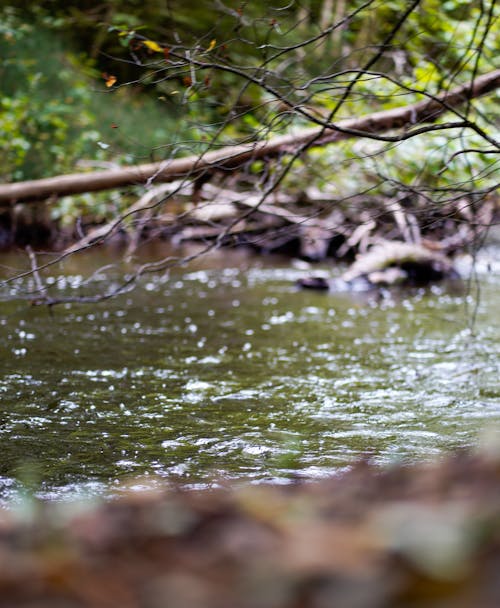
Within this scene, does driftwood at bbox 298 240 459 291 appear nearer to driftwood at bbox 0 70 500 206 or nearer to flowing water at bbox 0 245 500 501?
flowing water at bbox 0 245 500 501

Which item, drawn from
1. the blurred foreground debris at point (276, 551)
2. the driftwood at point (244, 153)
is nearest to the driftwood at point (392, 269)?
the driftwood at point (244, 153)

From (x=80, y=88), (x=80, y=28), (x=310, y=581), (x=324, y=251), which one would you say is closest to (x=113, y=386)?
(x=310, y=581)

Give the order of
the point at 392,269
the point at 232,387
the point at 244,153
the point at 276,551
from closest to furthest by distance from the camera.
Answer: the point at 276,551 < the point at 244,153 < the point at 232,387 < the point at 392,269

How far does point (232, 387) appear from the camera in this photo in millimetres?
5789

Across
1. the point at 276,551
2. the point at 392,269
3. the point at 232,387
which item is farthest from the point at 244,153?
the point at 392,269

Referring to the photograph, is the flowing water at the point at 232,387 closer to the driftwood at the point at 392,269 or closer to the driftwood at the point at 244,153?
the driftwood at the point at 392,269

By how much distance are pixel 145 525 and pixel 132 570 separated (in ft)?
0.61

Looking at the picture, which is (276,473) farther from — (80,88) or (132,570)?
(80,88)

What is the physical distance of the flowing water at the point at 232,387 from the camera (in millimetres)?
4152

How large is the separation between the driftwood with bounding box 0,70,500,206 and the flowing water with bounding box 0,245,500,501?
56.3 inches

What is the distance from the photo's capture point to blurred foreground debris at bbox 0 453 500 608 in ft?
3.23

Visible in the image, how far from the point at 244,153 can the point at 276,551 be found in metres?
3.47

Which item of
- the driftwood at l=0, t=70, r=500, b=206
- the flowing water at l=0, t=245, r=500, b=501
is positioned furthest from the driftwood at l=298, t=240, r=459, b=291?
the driftwood at l=0, t=70, r=500, b=206

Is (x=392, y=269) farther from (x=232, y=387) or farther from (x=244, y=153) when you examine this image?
(x=244, y=153)
